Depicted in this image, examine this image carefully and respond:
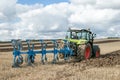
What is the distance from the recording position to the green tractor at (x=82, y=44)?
2384cm

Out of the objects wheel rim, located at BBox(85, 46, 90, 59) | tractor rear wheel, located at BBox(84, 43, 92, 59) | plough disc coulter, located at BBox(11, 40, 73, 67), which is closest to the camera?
plough disc coulter, located at BBox(11, 40, 73, 67)

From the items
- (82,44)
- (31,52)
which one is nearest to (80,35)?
(82,44)

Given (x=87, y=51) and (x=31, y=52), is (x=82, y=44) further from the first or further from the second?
(x=31, y=52)

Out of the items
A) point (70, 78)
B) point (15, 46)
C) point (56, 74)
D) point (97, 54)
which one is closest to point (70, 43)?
point (97, 54)

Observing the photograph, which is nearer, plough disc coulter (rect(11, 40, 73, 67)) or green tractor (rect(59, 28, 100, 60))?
plough disc coulter (rect(11, 40, 73, 67))

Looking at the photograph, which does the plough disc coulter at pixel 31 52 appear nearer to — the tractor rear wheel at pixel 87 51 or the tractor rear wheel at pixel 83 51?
the tractor rear wheel at pixel 83 51

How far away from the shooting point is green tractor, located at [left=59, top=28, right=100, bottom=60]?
23.8 metres

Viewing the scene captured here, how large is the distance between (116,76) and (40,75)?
345 centimetres

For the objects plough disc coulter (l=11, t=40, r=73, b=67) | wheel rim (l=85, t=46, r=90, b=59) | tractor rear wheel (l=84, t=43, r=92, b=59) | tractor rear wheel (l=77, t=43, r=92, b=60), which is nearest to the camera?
plough disc coulter (l=11, t=40, r=73, b=67)

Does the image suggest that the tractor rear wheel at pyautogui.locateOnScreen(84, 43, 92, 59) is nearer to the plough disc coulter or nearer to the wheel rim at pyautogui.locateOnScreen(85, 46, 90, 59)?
the wheel rim at pyautogui.locateOnScreen(85, 46, 90, 59)

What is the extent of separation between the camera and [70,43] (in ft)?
79.4

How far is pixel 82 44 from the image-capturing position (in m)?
24.2

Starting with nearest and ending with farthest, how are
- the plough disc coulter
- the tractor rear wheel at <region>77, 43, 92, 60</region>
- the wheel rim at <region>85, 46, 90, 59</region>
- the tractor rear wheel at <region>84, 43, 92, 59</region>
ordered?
1. the plough disc coulter
2. the tractor rear wheel at <region>77, 43, 92, 60</region>
3. the tractor rear wheel at <region>84, 43, 92, 59</region>
4. the wheel rim at <region>85, 46, 90, 59</region>

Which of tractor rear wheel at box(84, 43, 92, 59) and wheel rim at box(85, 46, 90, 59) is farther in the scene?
wheel rim at box(85, 46, 90, 59)
